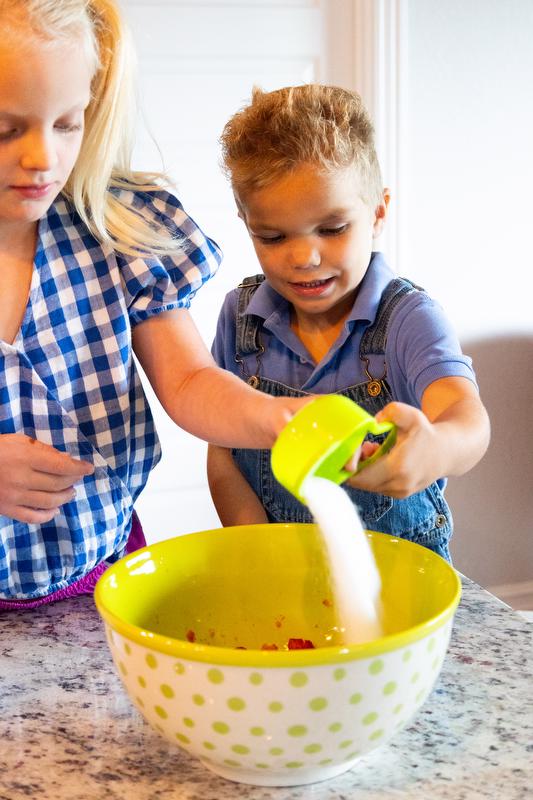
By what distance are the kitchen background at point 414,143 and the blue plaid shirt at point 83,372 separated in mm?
1272

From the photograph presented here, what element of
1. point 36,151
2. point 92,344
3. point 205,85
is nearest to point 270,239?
point 92,344

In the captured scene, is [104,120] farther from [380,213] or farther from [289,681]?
[289,681]

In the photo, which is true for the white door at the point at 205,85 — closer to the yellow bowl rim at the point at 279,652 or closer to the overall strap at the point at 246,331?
the overall strap at the point at 246,331

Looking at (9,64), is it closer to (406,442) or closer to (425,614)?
(406,442)

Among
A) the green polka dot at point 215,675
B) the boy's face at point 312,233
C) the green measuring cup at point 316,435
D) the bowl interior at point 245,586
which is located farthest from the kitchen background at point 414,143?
the green polka dot at point 215,675

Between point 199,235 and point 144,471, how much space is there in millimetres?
258

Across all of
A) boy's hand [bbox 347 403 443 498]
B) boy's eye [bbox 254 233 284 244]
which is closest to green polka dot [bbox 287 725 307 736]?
boy's hand [bbox 347 403 443 498]

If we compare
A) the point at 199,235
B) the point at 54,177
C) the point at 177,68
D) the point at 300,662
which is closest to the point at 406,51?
the point at 177,68

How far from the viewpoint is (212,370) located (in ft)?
3.28

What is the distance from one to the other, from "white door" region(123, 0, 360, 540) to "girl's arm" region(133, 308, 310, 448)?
4.31 feet

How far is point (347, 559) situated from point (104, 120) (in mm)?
499

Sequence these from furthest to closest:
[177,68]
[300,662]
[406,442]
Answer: [177,68] < [406,442] < [300,662]

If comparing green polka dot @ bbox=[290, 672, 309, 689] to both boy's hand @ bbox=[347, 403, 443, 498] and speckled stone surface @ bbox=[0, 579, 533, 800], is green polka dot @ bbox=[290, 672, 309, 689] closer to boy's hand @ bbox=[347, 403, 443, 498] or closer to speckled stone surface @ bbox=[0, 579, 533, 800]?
speckled stone surface @ bbox=[0, 579, 533, 800]

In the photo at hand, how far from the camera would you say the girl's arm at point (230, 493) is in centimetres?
119
